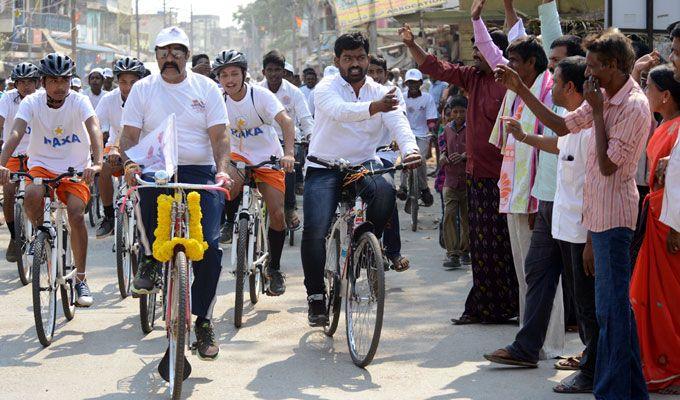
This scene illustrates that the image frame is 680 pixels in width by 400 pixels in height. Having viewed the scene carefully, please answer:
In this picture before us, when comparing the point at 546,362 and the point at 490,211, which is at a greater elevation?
the point at 490,211

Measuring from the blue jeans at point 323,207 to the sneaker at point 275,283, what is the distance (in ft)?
4.00

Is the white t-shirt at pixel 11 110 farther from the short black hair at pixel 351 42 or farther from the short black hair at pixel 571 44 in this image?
the short black hair at pixel 571 44

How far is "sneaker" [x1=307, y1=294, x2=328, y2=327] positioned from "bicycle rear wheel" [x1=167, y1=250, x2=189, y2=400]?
1.50m

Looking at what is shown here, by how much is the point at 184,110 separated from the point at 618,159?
284 cm

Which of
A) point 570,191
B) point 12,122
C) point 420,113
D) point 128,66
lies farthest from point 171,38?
point 420,113

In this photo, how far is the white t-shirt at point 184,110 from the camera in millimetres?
6910

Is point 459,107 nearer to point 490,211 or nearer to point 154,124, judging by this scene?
point 490,211

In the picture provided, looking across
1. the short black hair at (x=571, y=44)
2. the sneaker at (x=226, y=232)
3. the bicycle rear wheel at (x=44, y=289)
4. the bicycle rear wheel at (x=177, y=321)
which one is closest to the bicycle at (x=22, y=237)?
the bicycle rear wheel at (x=44, y=289)

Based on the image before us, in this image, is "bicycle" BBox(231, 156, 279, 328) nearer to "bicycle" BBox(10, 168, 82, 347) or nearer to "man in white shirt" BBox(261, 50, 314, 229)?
"bicycle" BBox(10, 168, 82, 347)

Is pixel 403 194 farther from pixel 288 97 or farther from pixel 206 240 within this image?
pixel 206 240

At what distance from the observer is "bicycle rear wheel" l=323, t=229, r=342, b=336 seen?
7.38 metres

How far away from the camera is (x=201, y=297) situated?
665 cm

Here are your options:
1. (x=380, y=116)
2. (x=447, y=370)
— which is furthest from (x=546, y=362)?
(x=380, y=116)

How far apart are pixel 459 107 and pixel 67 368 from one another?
5.22 meters
